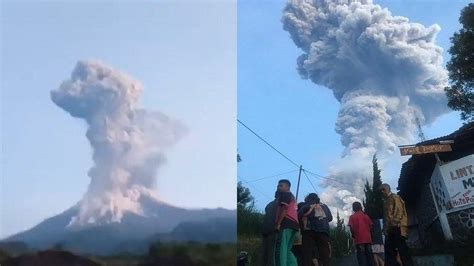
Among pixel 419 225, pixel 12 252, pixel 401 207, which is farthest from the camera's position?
pixel 419 225

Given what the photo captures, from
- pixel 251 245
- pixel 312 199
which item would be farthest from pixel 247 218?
pixel 312 199

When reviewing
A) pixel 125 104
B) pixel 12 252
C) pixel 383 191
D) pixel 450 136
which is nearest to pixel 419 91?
pixel 450 136

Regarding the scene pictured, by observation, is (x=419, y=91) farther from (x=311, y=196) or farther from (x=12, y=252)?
(x=12, y=252)

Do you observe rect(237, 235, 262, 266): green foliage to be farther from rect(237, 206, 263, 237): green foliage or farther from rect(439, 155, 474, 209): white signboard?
rect(439, 155, 474, 209): white signboard

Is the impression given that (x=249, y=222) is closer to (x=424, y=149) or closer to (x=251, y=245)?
(x=251, y=245)

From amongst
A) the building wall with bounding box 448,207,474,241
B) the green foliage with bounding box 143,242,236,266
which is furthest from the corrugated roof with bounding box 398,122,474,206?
the green foliage with bounding box 143,242,236,266

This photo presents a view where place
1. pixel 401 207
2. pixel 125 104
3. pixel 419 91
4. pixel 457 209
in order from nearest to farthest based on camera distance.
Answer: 1. pixel 125 104
2. pixel 401 207
3. pixel 457 209
4. pixel 419 91
